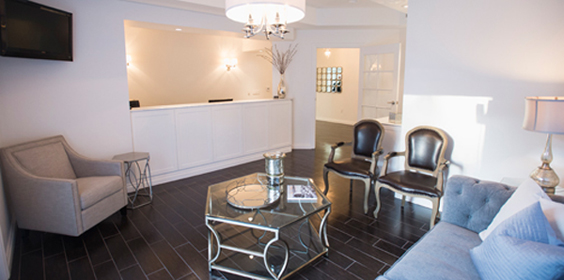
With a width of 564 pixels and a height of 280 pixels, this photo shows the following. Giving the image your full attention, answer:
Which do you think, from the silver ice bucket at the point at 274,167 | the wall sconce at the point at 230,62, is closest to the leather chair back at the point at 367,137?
the silver ice bucket at the point at 274,167

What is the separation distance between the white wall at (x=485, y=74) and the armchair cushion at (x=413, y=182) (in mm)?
441

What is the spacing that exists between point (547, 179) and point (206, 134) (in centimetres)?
389

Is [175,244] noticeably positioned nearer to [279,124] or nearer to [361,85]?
[279,124]

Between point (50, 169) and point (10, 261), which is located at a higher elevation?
point (50, 169)

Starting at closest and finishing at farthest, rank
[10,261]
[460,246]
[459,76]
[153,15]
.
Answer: [460,246] → [10,261] → [459,76] → [153,15]

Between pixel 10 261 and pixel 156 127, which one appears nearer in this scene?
pixel 10 261

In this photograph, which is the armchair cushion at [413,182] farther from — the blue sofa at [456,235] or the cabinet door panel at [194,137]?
the cabinet door panel at [194,137]

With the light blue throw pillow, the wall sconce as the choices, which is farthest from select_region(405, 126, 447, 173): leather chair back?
the wall sconce

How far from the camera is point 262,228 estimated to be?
2115 millimetres

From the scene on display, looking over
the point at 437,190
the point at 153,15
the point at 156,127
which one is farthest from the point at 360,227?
the point at 153,15

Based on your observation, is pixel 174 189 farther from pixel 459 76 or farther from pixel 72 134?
pixel 459 76

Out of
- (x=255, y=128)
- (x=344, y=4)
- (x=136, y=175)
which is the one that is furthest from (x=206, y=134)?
(x=344, y=4)

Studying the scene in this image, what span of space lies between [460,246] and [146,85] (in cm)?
633

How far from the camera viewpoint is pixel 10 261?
7.97ft
